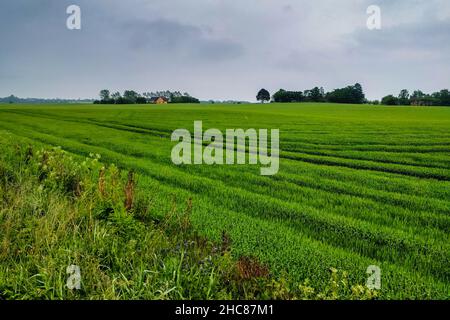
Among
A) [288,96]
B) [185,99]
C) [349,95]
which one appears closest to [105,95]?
[185,99]

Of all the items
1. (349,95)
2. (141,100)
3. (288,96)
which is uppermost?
(288,96)

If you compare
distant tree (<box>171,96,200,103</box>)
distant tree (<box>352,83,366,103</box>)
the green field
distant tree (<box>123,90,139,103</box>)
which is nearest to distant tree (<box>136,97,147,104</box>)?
distant tree (<box>123,90,139,103</box>)

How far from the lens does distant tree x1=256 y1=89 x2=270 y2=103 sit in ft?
470

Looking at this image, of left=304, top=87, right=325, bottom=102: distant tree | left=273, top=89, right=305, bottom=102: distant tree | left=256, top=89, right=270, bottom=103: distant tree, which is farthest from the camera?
left=256, top=89, right=270, bottom=103: distant tree

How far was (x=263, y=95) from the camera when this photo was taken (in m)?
144

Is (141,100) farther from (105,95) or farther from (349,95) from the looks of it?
(349,95)

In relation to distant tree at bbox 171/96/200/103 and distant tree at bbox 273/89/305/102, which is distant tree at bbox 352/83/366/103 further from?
distant tree at bbox 171/96/200/103

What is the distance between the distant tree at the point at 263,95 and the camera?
143m

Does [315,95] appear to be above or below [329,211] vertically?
above

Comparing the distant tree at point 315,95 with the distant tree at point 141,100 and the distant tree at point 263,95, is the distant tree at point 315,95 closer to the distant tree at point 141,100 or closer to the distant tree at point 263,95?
the distant tree at point 263,95
